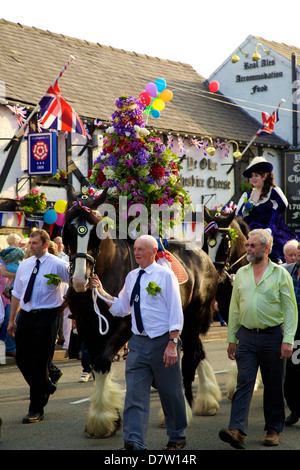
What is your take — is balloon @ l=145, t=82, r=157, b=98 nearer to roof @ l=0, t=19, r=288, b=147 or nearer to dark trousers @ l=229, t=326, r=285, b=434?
dark trousers @ l=229, t=326, r=285, b=434

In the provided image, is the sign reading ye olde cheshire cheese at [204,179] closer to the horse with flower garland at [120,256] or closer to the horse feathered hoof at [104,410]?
the horse with flower garland at [120,256]

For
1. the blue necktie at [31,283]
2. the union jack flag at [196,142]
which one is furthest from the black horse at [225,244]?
the union jack flag at [196,142]

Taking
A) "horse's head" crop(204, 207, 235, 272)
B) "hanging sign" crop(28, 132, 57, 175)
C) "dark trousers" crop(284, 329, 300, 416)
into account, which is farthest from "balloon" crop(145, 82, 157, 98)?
"hanging sign" crop(28, 132, 57, 175)

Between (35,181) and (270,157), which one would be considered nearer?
(35,181)

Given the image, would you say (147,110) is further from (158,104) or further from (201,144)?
(201,144)

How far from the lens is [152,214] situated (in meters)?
7.95

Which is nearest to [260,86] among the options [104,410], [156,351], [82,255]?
[82,255]

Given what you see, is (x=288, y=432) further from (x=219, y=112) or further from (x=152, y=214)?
(x=219, y=112)

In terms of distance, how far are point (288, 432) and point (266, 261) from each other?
1.80m

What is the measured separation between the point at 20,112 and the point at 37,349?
39.8ft

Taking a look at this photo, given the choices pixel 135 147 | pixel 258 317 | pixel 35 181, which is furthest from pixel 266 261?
pixel 35 181

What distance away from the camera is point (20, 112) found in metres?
18.7

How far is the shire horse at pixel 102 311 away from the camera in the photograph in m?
6.73

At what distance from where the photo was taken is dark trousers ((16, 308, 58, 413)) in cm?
759
